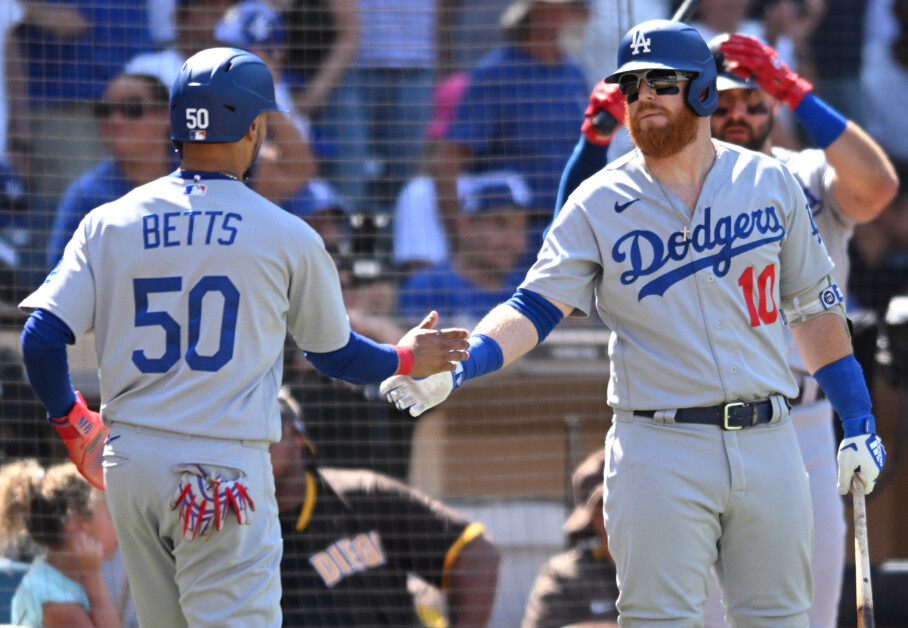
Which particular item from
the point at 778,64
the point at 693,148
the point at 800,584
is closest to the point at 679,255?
the point at 693,148

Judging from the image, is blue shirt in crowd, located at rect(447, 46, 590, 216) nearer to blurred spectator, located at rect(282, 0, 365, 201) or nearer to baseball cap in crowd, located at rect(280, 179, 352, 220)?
blurred spectator, located at rect(282, 0, 365, 201)

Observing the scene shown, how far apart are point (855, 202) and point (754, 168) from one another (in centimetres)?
90

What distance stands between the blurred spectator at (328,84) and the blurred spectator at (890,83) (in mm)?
2667

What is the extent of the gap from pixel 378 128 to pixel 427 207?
1.68 ft

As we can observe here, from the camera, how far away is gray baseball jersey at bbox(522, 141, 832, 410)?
2.74 metres

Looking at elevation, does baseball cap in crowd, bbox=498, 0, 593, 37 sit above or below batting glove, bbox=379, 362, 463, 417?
above

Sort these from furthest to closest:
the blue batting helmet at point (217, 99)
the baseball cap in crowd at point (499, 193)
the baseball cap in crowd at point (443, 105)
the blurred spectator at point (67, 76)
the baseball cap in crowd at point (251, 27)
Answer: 1. the baseball cap in crowd at point (443, 105)
2. the baseball cap in crowd at point (499, 193)
3. the baseball cap in crowd at point (251, 27)
4. the blurred spectator at point (67, 76)
5. the blue batting helmet at point (217, 99)

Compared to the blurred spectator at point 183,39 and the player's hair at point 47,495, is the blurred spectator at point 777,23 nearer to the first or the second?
the blurred spectator at point 183,39

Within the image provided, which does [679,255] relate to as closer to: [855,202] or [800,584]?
[800,584]

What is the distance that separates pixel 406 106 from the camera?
5672mm

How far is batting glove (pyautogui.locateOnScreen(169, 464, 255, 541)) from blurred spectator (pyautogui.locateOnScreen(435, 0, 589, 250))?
9.93ft

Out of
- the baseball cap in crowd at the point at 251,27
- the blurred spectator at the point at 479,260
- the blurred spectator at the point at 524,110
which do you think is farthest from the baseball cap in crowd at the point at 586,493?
the baseball cap in crowd at the point at 251,27

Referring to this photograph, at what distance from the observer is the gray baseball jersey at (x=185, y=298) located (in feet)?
8.34

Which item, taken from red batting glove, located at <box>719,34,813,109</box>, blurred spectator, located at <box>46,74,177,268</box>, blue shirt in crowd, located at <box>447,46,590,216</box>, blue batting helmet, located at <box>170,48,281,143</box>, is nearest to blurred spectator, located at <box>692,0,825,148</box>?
blue shirt in crowd, located at <box>447,46,590,216</box>
